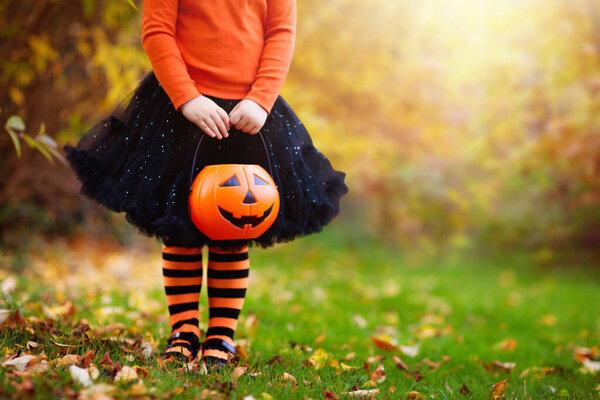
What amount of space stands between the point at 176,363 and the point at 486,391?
3.49 feet

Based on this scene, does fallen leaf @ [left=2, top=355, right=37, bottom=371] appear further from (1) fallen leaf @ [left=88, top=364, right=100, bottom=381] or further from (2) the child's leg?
(2) the child's leg

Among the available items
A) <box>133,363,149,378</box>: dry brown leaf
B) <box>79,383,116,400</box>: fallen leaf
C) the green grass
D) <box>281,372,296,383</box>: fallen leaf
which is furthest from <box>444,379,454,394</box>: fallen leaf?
<box>79,383,116,400</box>: fallen leaf

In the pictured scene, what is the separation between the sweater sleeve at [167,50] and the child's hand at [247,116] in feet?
0.42

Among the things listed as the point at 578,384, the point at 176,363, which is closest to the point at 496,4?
the point at 578,384

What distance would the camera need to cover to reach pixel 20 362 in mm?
1297

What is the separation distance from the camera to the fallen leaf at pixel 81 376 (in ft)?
3.89

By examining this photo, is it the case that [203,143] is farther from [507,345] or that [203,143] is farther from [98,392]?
[507,345]

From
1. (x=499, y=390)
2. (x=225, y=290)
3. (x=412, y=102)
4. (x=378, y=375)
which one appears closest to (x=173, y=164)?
(x=225, y=290)

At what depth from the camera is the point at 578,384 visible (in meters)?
1.90

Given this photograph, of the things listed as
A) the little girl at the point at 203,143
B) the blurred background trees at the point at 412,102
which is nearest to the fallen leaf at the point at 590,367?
the little girl at the point at 203,143

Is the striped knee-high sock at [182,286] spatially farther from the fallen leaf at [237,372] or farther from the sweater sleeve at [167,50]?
the sweater sleeve at [167,50]

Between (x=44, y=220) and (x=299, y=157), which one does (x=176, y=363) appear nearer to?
(x=299, y=157)

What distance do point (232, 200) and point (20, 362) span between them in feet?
2.31

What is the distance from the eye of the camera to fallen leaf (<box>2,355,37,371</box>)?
125cm
